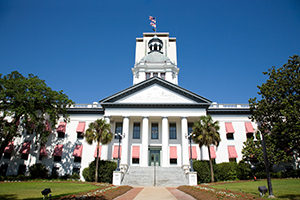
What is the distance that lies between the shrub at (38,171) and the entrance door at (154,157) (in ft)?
53.3

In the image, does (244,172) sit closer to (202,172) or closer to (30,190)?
(202,172)

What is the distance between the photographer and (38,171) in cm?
3020

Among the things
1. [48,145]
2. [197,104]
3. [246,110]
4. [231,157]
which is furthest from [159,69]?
[48,145]

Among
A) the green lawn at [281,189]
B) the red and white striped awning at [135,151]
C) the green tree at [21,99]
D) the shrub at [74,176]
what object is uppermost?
the green tree at [21,99]

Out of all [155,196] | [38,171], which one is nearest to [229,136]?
[155,196]

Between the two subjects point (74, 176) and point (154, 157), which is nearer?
point (74, 176)

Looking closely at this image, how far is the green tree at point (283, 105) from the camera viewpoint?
16084 mm

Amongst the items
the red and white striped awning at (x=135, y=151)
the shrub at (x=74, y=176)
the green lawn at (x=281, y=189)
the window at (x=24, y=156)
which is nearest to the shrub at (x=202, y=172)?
the green lawn at (x=281, y=189)

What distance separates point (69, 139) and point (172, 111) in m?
18.0

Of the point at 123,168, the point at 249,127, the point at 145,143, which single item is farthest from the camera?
the point at 249,127

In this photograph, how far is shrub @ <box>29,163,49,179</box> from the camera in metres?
29.8

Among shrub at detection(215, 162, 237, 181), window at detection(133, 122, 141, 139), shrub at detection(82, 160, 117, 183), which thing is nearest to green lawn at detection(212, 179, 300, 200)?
shrub at detection(215, 162, 237, 181)

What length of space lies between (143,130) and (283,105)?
19461 mm

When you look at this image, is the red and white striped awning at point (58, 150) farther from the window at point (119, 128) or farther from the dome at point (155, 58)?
the dome at point (155, 58)
